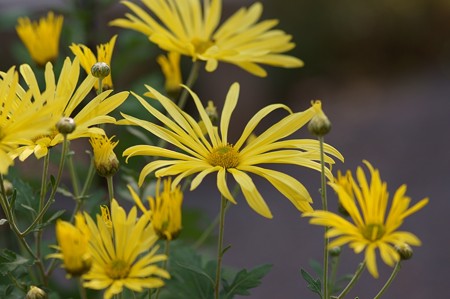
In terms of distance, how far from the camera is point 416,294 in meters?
3.29

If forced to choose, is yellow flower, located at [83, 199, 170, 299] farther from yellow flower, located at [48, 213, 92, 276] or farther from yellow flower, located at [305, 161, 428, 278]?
yellow flower, located at [305, 161, 428, 278]

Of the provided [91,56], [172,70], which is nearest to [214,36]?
[172,70]

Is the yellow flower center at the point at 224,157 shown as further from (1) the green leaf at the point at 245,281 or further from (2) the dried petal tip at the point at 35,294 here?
(2) the dried petal tip at the point at 35,294

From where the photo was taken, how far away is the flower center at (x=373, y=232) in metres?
0.74

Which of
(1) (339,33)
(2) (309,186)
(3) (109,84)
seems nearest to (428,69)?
(1) (339,33)

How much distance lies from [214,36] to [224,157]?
1.56 ft

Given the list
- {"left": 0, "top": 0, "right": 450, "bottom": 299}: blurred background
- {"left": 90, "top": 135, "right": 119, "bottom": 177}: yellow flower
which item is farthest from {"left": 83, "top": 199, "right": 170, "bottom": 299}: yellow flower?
{"left": 0, "top": 0, "right": 450, "bottom": 299}: blurred background

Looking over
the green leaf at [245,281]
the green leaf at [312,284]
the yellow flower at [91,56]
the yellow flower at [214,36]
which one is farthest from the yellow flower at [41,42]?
the green leaf at [312,284]

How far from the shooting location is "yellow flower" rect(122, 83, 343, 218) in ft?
→ 2.73

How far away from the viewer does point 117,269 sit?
2.52 feet

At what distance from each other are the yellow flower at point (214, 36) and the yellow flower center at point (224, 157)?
0.67 feet

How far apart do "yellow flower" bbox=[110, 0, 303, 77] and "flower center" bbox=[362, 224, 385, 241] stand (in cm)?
44

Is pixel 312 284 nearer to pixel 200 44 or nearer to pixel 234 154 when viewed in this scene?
pixel 234 154

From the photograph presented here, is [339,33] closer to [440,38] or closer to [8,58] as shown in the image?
[440,38]
